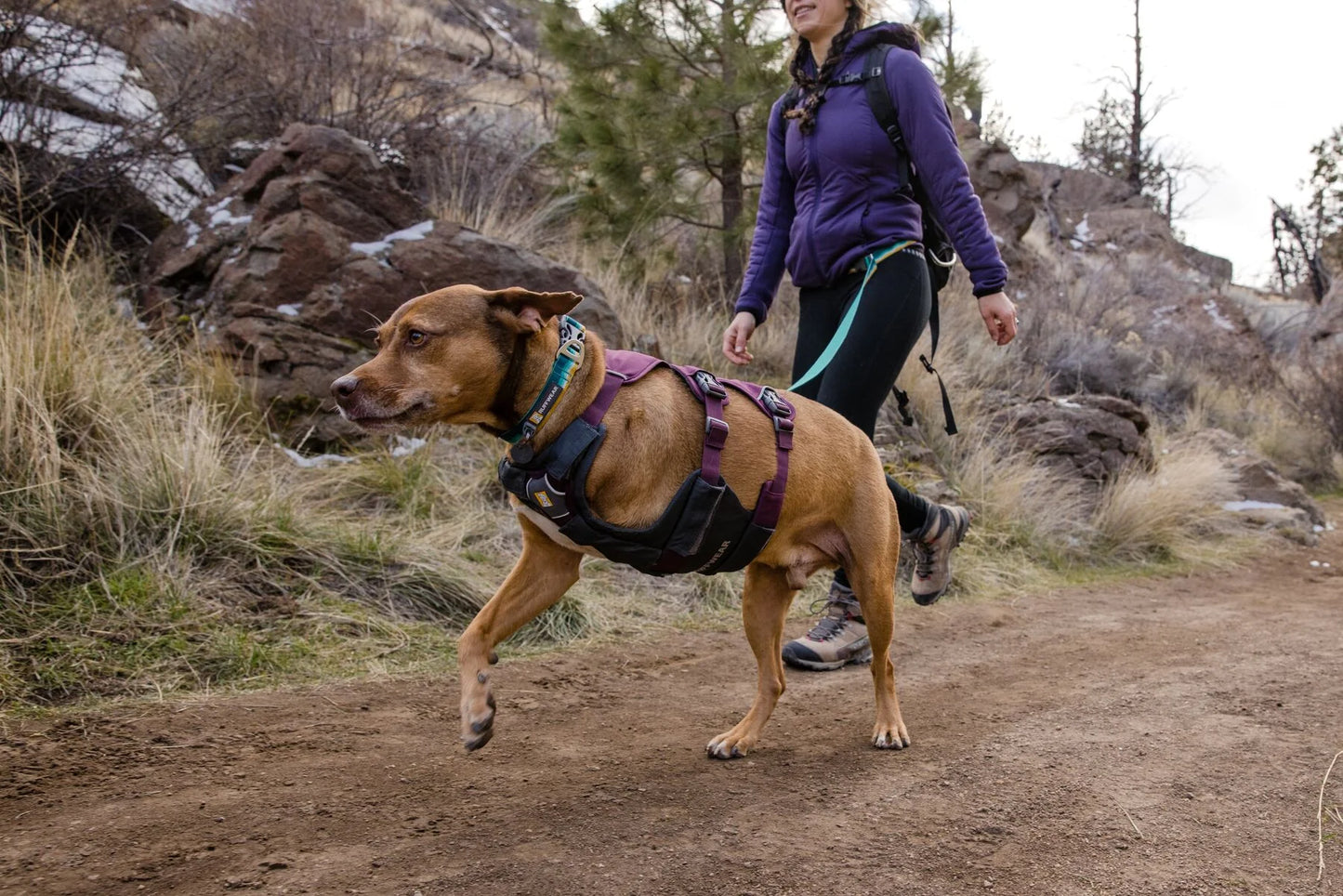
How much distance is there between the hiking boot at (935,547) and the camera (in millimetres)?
4082

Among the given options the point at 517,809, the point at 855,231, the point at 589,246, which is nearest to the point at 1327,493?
the point at 589,246

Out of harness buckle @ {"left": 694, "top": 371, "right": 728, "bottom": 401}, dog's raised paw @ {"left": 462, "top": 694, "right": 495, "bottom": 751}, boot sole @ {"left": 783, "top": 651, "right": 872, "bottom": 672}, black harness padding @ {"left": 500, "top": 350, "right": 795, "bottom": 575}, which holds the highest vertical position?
harness buckle @ {"left": 694, "top": 371, "right": 728, "bottom": 401}

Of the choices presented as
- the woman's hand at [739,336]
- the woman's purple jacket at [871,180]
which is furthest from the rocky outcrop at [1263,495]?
the woman's hand at [739,336]

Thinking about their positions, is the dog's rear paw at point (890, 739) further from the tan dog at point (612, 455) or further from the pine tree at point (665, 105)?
the pine tree at point (665, 105)

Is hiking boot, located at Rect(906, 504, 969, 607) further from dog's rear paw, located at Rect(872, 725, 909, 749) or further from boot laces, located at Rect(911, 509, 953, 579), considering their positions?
dog's rear paw, located at Rect(872, 725, 909, 749)

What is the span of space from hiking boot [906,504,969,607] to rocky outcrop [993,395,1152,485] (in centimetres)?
438

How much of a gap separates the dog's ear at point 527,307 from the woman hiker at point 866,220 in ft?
4.88

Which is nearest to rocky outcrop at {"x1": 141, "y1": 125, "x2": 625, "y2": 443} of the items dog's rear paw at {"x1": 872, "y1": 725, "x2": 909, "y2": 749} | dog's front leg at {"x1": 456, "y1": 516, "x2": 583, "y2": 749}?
dog's front leg at {"x1": 456, "y1": 516, "x2": 583, "y2": 749}

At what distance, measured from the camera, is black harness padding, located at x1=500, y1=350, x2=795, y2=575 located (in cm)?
268

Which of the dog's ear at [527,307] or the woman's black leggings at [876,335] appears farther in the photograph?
the woman's black leggings at [876,335]

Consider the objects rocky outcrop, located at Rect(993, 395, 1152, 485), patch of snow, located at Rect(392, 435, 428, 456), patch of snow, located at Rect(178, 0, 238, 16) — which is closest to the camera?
patch of snow, located at Rect(392, 435, 428, 456)

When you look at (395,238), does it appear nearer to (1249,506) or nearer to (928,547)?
(928,547)

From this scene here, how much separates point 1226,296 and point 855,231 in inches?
645

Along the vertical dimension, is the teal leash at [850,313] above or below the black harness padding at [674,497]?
above
